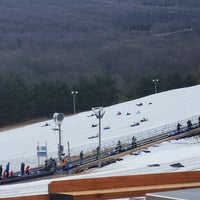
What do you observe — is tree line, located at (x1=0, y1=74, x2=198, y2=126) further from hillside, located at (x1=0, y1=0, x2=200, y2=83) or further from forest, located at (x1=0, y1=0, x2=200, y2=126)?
hillside, located at (x1=0, y1=0, x2=200, y2=83)

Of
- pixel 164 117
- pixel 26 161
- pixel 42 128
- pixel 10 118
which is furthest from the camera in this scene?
pixel 10 118

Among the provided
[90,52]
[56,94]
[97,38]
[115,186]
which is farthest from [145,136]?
[97,38]

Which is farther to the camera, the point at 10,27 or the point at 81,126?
the point at 10,27

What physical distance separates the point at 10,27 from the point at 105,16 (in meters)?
13.6

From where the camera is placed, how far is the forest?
93.2ft

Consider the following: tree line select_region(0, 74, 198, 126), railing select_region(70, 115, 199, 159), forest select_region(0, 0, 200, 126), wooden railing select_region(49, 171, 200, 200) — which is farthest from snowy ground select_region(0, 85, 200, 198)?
wooden railing select_region(49, 171, 200, 200)

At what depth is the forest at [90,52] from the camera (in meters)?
28.4

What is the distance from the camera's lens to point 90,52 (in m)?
55.7

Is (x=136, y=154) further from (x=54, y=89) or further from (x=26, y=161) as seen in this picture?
(x=54, y=89)

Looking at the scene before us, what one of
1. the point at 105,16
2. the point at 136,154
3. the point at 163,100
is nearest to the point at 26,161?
the point at 136,154

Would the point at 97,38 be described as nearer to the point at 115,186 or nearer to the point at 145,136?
the point at 145,136

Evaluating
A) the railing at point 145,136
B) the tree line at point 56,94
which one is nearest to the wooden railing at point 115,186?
the railing at point 145,136

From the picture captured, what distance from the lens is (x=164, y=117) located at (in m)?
18.6

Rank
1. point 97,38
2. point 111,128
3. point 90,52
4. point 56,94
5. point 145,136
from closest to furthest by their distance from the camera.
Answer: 1. point 145,136
2. point 111,128
3. point 56,94
4. point 90,52
5. point 97,38
